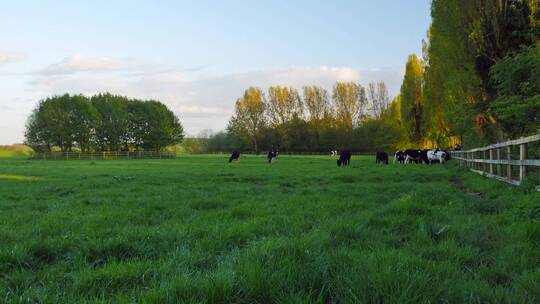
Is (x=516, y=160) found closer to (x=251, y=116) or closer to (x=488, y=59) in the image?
(x=488, y=59)

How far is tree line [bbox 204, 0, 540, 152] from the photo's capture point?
13914 mm

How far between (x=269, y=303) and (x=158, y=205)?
247 inches

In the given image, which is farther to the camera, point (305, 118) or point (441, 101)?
point (305, 118)

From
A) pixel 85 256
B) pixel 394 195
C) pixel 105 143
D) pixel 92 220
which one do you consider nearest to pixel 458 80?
pixel 394 195

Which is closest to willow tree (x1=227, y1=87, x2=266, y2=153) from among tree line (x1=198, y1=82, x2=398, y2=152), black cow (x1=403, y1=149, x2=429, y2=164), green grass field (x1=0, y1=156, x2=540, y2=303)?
tree line (x1=198, y1=82, x2=398, y2=152)

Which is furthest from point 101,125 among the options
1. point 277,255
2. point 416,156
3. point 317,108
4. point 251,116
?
point 277,255

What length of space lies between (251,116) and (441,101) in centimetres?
5489

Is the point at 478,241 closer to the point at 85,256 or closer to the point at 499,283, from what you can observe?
the point at 499,283

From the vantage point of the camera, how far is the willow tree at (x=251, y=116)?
285 ft

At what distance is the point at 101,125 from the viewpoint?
257 ft

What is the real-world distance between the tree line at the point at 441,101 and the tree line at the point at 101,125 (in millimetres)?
15097

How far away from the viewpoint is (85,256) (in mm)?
4441

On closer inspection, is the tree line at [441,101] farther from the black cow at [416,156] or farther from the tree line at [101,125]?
the tree line at [101,125]

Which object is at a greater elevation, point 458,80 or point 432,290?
point 458,80
